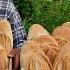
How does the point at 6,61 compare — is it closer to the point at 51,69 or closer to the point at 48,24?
the point at 51,69

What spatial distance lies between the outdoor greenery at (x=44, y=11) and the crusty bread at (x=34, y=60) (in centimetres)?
169

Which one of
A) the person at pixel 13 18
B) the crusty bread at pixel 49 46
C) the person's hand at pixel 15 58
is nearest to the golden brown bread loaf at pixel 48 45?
the crusty bread at pixel 49 46

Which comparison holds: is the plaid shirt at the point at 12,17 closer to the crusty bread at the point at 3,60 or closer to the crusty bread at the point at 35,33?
the crusty bread at the point at 35,33

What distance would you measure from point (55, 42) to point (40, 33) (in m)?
0.23

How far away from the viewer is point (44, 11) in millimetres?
3311

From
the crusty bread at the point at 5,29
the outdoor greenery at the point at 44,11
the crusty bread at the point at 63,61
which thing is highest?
the crusty bread at the point at 5,29

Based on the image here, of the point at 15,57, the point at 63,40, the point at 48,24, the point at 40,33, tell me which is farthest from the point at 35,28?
the point at 48,24

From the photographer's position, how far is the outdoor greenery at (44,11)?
3.20 m

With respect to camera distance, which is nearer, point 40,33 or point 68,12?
point 40,33

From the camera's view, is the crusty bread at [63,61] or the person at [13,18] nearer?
the crusty bread at [63,61]

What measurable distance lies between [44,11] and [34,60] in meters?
1.93

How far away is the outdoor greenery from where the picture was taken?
10.5ft

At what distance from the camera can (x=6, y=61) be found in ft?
4.75

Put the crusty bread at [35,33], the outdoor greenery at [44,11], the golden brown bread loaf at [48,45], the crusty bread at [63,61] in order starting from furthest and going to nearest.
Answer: the outdoor greenery at [44,11], the crusty bread at [35,33], the golden brown bread loaf at [48,45], the crusty bread at [63,61]
